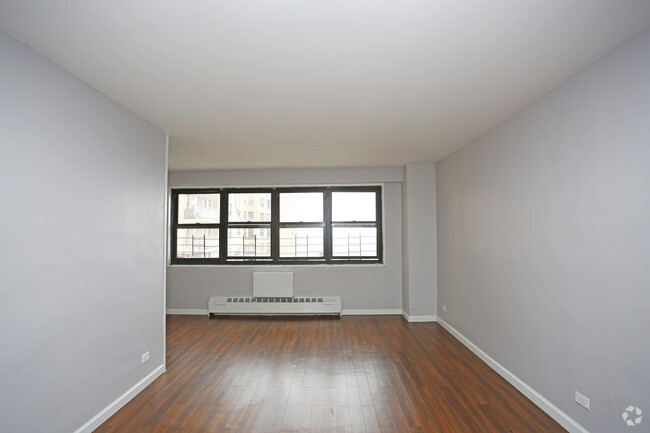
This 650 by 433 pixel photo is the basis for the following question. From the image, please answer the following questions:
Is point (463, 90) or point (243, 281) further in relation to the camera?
point (243, 281)

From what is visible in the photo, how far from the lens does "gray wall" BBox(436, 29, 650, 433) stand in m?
1.96

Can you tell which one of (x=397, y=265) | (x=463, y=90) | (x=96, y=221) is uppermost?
(x=463, y=90)

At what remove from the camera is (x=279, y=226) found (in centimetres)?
622

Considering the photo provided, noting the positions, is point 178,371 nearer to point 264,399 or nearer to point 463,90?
point 264,399

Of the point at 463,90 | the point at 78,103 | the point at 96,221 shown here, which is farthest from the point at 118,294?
the point at 463,90

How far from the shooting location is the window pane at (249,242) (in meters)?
6.23

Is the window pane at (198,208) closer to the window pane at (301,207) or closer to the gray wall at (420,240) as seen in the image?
the window pane at (301,207)

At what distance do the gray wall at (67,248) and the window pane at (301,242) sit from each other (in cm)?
304

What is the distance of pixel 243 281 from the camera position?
239 inches

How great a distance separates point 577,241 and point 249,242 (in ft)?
16.3

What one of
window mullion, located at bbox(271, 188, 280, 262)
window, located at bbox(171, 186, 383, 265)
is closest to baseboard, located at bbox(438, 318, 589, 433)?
window, located at bbox(171, 186, 383, 265)

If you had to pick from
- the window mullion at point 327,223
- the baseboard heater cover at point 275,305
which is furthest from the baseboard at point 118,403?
the window mullion at point 327,223

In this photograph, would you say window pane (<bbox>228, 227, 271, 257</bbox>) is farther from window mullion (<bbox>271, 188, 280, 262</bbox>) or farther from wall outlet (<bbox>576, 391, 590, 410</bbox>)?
wall outlet (<bbox>576, 391, 590, 410</bbox>)

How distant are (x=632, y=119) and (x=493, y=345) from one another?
2.53 metres
